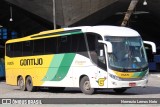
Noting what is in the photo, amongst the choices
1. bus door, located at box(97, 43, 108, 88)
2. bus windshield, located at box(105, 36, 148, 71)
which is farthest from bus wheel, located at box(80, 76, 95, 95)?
bus windshield, located at box(105, 36, 148, 71)

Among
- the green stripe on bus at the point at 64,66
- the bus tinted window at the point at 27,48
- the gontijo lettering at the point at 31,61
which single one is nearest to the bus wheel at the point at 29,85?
the gontijo lettering at the point at 31,61

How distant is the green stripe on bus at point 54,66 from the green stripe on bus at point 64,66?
0.71 ft

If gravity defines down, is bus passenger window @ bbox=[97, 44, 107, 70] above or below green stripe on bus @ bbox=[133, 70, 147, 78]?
above

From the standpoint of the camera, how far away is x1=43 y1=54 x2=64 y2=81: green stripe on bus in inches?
888

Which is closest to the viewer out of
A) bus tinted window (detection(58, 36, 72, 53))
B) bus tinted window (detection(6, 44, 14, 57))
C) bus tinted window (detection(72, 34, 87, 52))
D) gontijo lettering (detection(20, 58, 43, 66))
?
bus tinted window (detection(72, 34, 87, 52))

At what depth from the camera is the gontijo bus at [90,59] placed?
64.9 feet

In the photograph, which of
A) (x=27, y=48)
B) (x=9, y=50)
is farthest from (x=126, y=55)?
(x=9, y=50)

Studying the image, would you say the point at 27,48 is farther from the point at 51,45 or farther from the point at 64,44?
the point at 64,44

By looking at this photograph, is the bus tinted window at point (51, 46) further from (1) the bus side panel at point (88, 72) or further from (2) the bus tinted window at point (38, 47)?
(1) the bus side panel at point (88, 72)

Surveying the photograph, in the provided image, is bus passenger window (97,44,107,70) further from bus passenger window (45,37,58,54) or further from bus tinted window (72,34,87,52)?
bus passenger window (45,37,58,54)

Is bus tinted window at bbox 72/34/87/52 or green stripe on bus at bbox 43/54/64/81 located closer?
bus tinted window at bbox 72/34/87/52

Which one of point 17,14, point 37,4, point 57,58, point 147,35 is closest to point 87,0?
point 37,4

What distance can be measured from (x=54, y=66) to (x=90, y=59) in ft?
10.3

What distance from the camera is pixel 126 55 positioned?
1997cm
